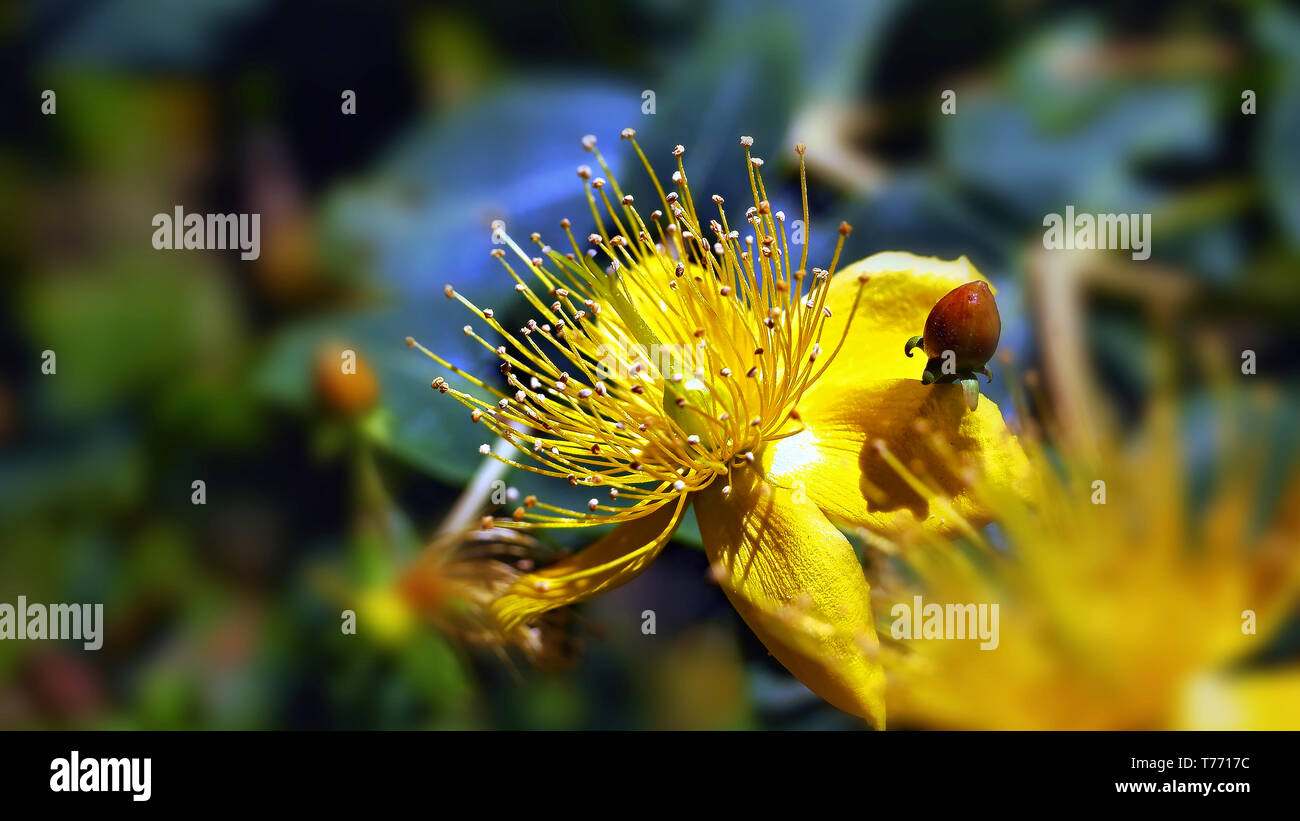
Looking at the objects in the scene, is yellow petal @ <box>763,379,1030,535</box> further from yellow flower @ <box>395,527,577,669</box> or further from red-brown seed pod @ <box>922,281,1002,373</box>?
yellow flower @ <box>395,527,577,669</box>

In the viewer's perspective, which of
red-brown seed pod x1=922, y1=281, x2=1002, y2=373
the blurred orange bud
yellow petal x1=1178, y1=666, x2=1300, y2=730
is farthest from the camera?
the blurred orange bud

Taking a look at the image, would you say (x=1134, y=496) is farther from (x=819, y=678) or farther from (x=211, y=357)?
Result: (x=211, y=357)

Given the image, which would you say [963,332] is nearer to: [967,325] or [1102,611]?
[967,325]

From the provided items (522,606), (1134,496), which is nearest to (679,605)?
(522,606)

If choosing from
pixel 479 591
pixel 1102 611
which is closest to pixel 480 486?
pixel 479 591

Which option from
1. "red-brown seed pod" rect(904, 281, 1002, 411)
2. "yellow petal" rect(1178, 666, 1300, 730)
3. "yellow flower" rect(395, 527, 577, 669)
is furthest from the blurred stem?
"yellow petal" rect(1178, 666, 1300, 730)

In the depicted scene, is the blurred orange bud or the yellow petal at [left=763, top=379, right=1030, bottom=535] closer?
the yellow petal at [left=763, top=379, right=1030, bottom=535]

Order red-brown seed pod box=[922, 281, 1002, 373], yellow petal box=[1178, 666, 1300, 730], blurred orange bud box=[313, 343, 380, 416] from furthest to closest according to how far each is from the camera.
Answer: blurred orange bud box=[313, 343, 380, 416], yellow petal box=[1178, 666, 1300, 730], red-brown seed pod box=[922, 281, 1002, 373]

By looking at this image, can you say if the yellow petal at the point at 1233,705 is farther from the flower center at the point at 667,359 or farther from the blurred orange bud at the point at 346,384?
the blurred orange bud at the point at 346,384
